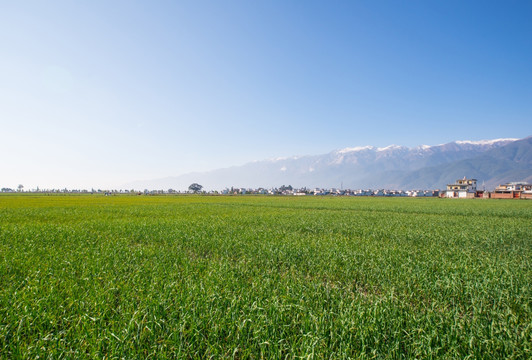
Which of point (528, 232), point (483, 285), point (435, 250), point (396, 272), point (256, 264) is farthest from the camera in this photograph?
point (528, 232)

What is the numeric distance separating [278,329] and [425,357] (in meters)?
2.21

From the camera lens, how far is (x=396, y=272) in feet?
27.6

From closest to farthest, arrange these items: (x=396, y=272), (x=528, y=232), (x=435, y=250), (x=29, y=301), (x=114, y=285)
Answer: (x=29, y=301) < (x=114, y=285) < (x=396, y=272) < (x=435, y=250) < (x=528, y=232)

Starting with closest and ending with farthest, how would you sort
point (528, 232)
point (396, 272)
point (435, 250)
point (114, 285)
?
point (114, 285) < point (396, 272) < point (435, 250) < point (528, 232)

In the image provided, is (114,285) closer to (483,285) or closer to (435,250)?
(483,285)

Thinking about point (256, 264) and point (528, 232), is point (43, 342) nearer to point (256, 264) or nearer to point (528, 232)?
point (256, 264)

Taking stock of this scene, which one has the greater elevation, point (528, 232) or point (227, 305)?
point (227, 305)

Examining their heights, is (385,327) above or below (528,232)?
above

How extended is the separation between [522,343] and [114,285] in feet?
26.1

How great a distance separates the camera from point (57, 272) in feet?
24.7

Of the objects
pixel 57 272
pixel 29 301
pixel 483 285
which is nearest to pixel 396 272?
pixel 483 285

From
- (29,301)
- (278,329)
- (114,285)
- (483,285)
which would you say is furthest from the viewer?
(483,285)

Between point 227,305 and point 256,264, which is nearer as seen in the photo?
point 227,305

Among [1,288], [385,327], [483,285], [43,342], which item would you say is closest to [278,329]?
[385,327]
